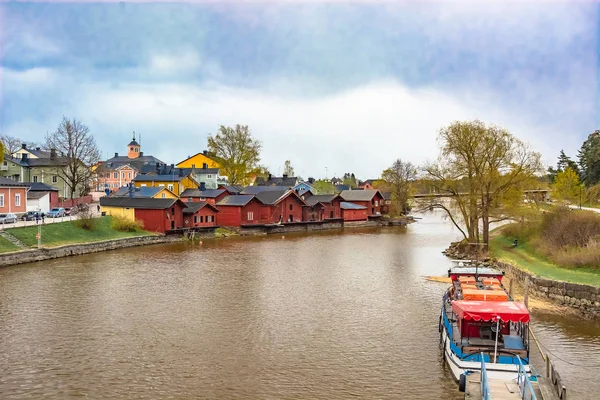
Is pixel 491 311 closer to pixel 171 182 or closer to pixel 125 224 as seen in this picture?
pixel 125 224

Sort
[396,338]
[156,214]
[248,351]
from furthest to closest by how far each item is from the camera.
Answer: [156,214] → [396,338] → [248,351]

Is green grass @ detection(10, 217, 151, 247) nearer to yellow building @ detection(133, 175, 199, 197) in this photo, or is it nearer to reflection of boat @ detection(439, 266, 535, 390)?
yellow building @ detection(133, 175, 199, 197)

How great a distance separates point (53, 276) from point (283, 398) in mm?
21724

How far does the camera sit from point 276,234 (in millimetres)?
62750

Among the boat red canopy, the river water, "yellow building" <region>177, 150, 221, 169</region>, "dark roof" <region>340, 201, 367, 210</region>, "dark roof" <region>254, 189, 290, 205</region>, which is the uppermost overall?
"yellow building" <region>177, 150, 221, 169</region>

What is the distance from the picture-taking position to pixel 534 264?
3134 cm

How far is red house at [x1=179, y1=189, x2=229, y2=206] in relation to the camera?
216 ft

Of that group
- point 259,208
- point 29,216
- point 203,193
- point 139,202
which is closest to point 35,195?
point 29,216

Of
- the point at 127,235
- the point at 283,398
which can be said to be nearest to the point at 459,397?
the point at 283,398

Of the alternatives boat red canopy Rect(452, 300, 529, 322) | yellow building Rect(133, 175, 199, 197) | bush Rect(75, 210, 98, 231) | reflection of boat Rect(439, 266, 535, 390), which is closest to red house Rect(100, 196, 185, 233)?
bush Rect(75, 210, 98, 231)

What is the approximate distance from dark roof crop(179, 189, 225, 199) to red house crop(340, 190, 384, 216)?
23876 millimetres

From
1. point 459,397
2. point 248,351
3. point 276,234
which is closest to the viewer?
point 459,397

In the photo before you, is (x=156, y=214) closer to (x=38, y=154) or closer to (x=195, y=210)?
(x=195, y=210)

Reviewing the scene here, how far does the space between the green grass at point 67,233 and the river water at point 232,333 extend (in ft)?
14.2
